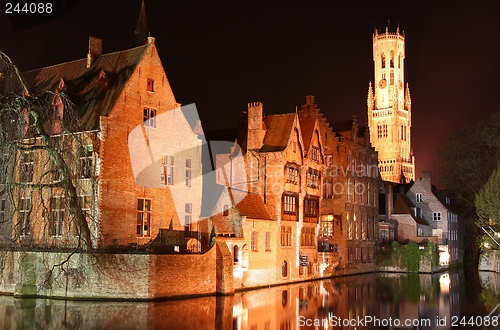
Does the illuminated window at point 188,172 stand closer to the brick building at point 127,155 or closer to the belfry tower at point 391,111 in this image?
the brick building at point 127,155

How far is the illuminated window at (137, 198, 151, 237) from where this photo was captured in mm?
37906

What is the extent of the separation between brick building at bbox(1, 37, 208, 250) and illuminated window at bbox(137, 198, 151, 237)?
2.4 inches

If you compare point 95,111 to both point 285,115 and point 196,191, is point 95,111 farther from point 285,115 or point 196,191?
point 285,115

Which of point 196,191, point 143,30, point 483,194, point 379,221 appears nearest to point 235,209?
point 196,191

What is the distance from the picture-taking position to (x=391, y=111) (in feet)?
543

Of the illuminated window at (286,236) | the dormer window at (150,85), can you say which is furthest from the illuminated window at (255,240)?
the dormer window at (150,85)

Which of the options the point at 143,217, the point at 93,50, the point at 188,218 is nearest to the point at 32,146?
the point at 143,217

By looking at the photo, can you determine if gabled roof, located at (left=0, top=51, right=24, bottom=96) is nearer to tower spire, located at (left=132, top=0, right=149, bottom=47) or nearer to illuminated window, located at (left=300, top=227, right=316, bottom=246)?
tower spire, located at (left=132, top=0, right=149, bottom=47)

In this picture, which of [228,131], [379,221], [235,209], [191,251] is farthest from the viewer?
[379,221]

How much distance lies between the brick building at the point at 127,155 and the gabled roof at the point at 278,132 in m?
6.34

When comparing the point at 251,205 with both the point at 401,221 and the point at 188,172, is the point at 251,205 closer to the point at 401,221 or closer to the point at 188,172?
the point at 188,172

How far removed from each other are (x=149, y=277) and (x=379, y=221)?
40.1 meters

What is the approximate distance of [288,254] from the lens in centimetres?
4628

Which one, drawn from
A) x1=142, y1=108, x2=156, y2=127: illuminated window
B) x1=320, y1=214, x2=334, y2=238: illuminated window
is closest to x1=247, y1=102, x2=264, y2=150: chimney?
x1=142, y1=108, x2=156, y2=127: illuminated window
